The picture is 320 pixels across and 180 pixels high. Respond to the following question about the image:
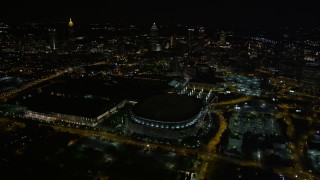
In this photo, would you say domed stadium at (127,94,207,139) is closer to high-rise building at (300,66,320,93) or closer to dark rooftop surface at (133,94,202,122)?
dark rooftop surface at (133,94,202,122)

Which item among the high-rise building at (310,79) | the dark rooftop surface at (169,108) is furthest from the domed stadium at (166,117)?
the high-rise building at (310,79)

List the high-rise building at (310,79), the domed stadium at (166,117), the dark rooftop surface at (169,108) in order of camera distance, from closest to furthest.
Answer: the domed stadium at (166,117) < the dark rooftop surface at (169,108) < the high-rise building at (310,79)

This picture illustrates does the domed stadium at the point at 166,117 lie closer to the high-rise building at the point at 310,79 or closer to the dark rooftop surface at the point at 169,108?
the dark rooftop surface at the point at 169,108

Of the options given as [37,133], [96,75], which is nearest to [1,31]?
[96,75]

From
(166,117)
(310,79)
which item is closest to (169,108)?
(166,117)

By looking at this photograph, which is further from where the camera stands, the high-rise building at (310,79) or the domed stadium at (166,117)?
the high-rise building at (310,79)

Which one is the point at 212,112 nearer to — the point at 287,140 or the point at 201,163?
the point at 287,140

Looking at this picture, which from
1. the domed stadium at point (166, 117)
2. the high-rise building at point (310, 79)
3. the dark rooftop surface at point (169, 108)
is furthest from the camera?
the high-rise building at point (310, 79)

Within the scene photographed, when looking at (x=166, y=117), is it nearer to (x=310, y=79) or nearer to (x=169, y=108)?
(x=169, y=108)
